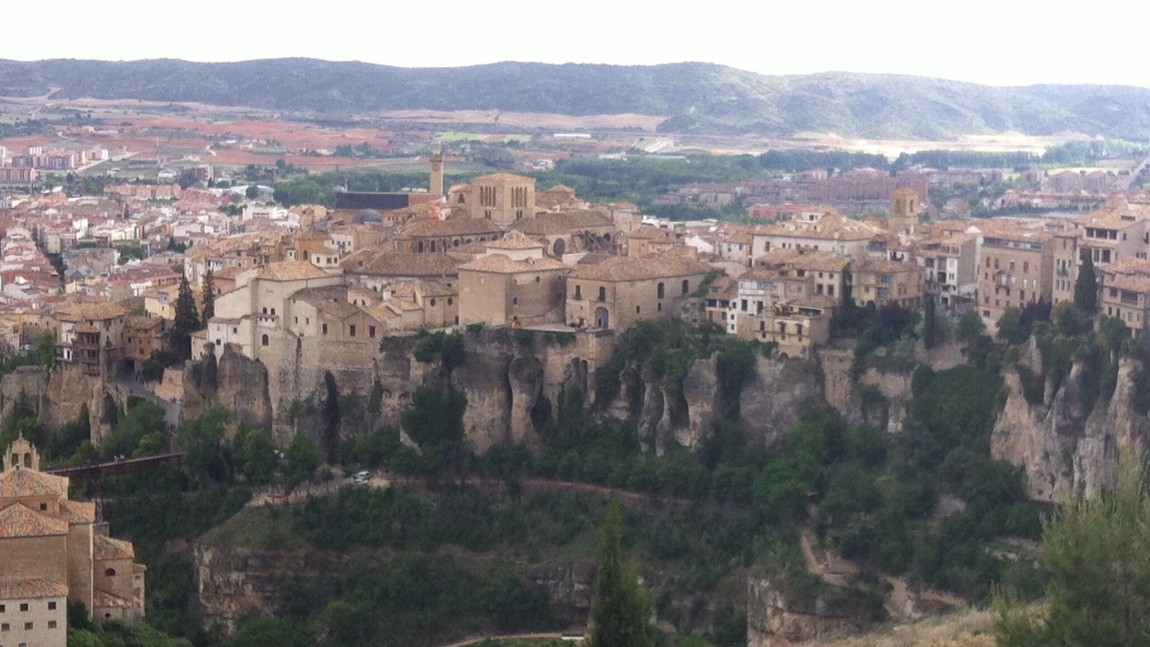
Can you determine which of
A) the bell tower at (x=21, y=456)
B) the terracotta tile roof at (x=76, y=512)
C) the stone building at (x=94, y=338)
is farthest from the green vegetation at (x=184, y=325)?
the terracotta tile roof at (x=76, y=512)

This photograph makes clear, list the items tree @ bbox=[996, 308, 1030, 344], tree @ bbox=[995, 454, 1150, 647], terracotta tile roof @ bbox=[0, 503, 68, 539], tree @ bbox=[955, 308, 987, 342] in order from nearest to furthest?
tree @ bbox=[995, 454, 1150, 647]
terracotta tile roof @ bbox=[0, 503, 68, 539]
tree @ bbox=[996, 308, 1030, 344]
tree @ bbox=[955, 308, 987, 342]

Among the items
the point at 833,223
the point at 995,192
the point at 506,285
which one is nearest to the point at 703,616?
the point at 506,285

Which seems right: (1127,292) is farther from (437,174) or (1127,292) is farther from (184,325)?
(437,174)

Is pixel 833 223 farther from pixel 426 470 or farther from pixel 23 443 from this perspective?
pixel 23 443

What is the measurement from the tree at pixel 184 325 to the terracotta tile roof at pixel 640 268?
852 cm

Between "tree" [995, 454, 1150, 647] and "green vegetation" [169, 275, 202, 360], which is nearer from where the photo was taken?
"tree" [995, 454, 1150, 647]

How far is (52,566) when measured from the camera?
91.5ft

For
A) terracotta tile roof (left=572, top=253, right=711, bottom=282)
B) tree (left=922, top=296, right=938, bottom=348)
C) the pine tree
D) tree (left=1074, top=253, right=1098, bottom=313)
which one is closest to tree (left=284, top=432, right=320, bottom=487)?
the pine tree

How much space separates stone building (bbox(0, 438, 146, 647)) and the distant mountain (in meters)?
102

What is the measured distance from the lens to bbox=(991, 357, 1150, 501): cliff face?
118 ft

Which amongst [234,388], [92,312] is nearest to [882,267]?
[234,388]

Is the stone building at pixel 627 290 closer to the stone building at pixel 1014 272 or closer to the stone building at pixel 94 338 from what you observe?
the stone building at pixel 1014 272

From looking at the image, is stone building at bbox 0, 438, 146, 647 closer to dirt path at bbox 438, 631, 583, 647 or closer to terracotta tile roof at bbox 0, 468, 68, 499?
terracotta tile roof at bbox 0, 468, 68, 499

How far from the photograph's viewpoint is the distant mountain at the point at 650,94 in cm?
13675
